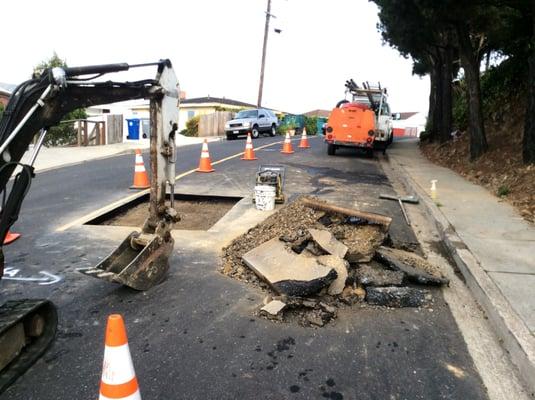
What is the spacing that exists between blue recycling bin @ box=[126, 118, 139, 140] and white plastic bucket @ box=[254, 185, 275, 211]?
69.9ft

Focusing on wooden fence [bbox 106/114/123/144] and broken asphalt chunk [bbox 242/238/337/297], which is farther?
wooden fence [bbox 106/114/123/144]

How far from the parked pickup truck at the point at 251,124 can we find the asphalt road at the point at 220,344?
23275mm

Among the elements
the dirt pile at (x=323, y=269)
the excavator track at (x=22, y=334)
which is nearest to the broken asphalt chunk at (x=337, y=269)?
the dirt pile at (x=323, y=269)

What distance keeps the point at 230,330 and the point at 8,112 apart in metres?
2.47

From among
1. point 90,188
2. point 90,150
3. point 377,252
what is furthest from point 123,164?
point 377,252

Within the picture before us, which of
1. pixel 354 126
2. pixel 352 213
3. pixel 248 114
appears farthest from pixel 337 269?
pixel 248 114

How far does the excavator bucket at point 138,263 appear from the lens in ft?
14.5

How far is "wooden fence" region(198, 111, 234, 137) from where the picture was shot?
1369 inches

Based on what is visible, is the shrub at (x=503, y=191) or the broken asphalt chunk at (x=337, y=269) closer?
the broken asphalt chunk at (x=337, y=269)

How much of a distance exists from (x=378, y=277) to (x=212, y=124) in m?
31.8

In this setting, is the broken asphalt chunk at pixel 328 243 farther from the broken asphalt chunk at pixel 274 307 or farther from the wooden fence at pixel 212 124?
the wooden fence at pixel 212 124

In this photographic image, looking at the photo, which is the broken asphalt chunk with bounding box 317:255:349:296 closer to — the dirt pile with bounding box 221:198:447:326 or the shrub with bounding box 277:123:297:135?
the dirt pile with bounding box 221:198:447:326

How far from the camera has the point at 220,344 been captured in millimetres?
3666

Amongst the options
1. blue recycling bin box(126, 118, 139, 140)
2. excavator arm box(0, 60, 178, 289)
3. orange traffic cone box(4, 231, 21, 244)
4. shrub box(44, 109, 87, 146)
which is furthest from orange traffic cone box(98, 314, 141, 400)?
blue recycling bin box(126, 118, 139, 140)
